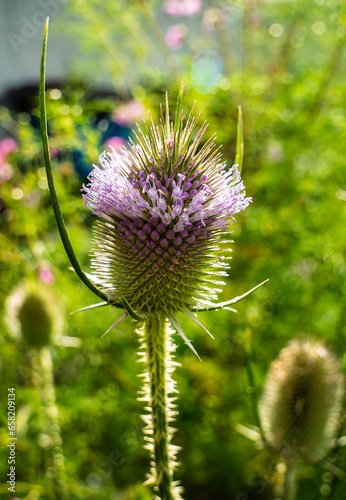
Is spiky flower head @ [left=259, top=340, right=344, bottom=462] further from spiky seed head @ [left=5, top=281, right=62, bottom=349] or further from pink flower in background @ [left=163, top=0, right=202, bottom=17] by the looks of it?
pink flower in background @ [left=163, top=0, right=202, bottom=17]

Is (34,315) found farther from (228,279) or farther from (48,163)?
(48,163)

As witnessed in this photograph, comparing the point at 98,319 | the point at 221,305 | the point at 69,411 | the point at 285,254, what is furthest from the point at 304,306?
the point at 221,305

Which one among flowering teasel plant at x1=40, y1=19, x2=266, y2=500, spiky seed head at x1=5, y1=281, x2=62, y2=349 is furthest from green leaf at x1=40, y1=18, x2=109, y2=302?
spiky seed head at x1=5, y1=281, x2=62, y2=349

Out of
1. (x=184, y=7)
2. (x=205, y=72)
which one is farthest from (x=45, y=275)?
(x=184, y=7)

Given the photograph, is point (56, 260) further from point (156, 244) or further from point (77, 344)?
point (156, 244)

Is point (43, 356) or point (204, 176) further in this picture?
point (43, 356)
